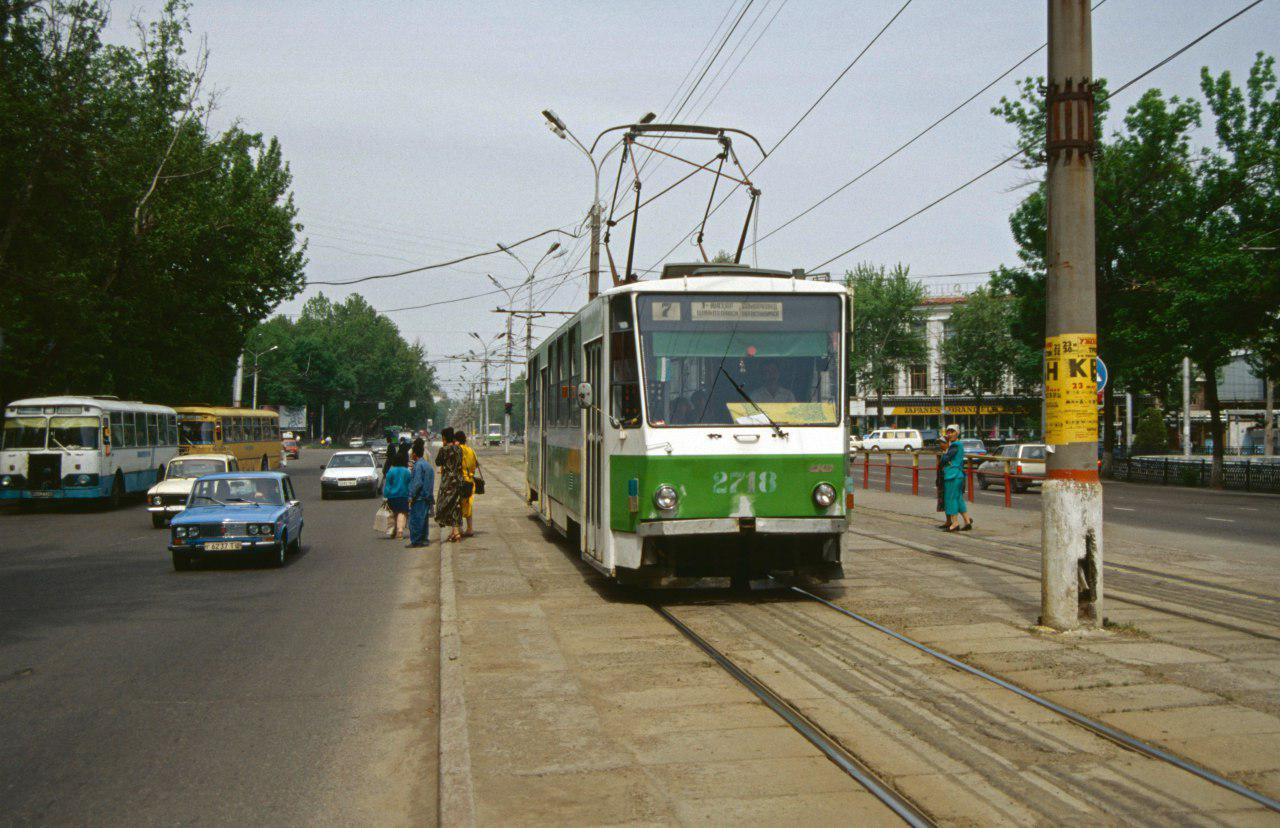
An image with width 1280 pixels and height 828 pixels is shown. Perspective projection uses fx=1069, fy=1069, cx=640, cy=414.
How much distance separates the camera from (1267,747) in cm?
554

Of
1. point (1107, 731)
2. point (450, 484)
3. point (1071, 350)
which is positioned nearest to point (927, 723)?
point (1107, 731)

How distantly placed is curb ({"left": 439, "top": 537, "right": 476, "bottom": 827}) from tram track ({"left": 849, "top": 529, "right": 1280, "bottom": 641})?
20.6 ft

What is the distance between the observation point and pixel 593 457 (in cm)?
1156

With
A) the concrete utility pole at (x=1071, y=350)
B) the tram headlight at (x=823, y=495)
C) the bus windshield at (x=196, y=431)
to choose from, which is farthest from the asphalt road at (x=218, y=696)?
the bus windshield at (x=196, y=431)

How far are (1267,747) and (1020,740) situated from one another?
122cm

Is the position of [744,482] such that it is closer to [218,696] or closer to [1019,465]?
[218,696]

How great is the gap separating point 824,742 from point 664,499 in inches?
177

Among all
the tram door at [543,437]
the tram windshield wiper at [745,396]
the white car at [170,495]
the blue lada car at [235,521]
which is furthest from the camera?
the white car at [170,495]

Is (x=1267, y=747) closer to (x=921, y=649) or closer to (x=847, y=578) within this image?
(x=921, y=649)

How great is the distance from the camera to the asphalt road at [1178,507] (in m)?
20.2

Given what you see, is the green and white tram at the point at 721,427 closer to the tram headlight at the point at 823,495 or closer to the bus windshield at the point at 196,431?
the tram headlight at the point at 823,495

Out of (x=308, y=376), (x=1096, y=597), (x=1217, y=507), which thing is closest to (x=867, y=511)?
(x=1217, y=507)

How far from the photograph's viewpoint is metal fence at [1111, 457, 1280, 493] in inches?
1382

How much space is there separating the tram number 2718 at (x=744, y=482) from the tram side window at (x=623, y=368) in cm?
97
